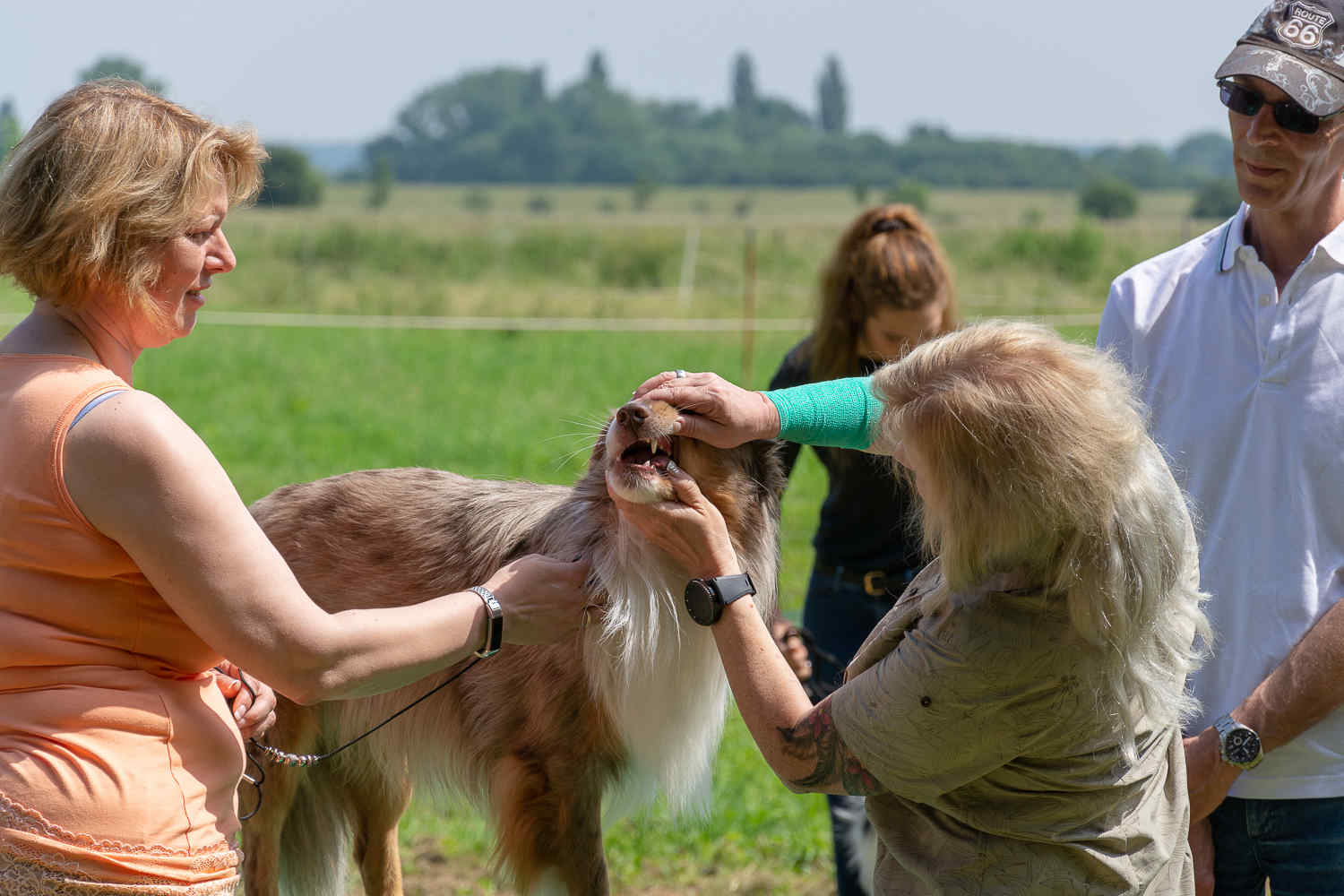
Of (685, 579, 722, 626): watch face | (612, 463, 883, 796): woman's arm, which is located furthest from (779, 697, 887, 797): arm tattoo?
(685, 579, 722, 626): watch face

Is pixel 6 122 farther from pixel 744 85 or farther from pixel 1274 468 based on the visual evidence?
pixel 744 85

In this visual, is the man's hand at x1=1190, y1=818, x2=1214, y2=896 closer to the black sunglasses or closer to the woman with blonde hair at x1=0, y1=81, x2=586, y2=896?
the black sunglasses

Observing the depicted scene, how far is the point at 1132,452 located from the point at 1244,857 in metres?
1.26

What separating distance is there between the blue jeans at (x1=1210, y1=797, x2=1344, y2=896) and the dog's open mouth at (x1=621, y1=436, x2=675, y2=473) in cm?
144

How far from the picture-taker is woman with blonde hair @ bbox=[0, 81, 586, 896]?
197cm

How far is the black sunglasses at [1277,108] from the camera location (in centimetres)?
265

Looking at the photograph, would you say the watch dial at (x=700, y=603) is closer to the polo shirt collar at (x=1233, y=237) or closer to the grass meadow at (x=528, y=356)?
the grass meadow at (x=528, y=356)

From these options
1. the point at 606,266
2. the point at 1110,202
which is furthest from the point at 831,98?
the point at 606,266

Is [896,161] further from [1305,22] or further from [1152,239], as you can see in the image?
[1305,22]

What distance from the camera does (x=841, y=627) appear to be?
4441mm

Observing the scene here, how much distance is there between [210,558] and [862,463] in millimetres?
2678

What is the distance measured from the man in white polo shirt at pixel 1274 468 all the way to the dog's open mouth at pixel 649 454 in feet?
3.69

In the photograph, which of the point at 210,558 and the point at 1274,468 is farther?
the point at 1274,468

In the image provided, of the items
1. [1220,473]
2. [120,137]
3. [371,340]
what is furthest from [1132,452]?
[371,340]
